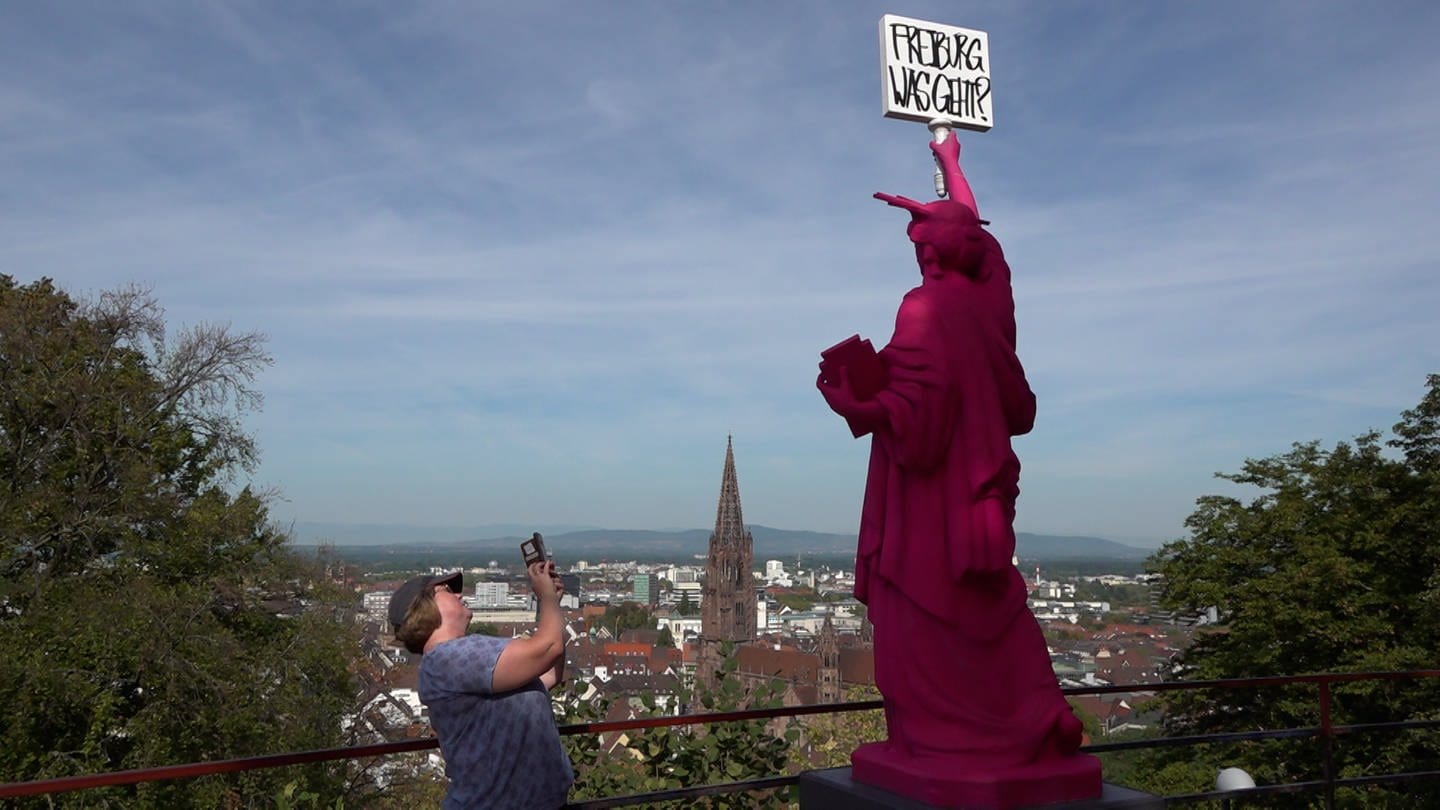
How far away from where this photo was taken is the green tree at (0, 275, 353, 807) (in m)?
14.2

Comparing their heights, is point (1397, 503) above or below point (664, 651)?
above

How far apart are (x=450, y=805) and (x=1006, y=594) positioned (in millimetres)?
1688

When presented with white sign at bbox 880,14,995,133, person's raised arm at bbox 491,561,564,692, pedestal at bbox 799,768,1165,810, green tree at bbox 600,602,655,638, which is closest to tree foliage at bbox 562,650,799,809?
pedestal at bbox 799,768,1165,810

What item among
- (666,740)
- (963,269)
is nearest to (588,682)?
(666,740)

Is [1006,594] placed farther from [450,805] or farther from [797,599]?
[797,599]

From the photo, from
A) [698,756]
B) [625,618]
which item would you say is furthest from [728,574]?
[698,756]

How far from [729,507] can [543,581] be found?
7243 centimetres

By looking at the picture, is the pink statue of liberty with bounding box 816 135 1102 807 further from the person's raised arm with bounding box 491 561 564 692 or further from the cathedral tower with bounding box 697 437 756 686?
the cathedral tower with bounding box 697 437 756 686

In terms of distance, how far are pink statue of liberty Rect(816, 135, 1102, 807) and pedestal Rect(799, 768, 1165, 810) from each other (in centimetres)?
4

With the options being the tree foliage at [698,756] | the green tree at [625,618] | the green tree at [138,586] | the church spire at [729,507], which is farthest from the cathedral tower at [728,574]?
the tree foliage at [698,756]

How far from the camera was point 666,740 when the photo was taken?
480cm

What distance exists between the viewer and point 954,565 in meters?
3.17

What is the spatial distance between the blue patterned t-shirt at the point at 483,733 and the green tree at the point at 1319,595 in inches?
687

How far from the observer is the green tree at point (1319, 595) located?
18469 millimetres
